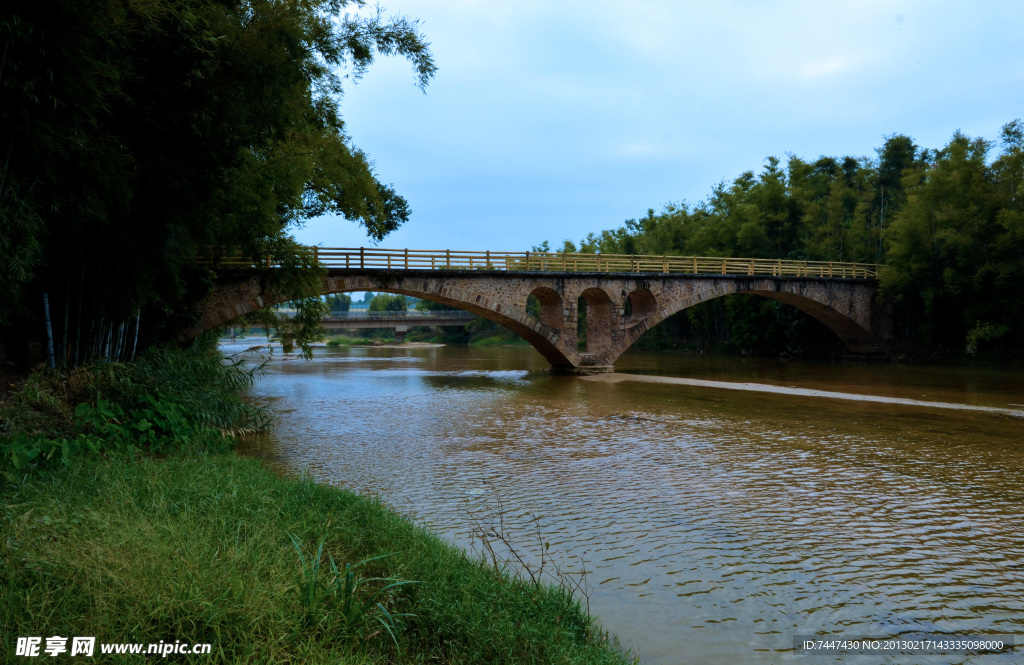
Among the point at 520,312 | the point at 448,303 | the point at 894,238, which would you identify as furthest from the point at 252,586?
the point at 894,238

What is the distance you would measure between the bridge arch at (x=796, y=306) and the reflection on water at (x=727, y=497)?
12.7m

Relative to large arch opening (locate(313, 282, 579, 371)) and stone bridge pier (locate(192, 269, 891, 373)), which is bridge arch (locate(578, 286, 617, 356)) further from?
large arch opening (locate(313, 282, 579, 371))

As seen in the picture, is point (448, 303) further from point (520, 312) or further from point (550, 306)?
point (550, 306)

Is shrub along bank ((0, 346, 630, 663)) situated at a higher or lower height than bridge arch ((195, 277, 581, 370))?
lower

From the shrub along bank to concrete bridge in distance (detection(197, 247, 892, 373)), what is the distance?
1559 cm

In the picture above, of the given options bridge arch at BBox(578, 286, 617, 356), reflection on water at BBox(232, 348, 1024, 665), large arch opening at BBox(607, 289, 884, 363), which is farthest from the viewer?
large arch opening at BBox(607, 289, 884, 363)

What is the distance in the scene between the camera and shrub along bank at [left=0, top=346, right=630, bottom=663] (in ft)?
11.7

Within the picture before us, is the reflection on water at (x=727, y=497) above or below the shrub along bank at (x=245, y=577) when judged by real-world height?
below

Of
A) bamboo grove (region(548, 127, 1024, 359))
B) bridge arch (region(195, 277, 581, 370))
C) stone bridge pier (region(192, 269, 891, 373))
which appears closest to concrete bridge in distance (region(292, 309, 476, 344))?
bamboo grove (region(548, 127, 1024, 359))

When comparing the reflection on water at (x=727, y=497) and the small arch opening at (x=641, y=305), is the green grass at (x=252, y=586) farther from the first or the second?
the small arch opening at (x=641, y=305)

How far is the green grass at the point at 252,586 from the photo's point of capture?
3547mm

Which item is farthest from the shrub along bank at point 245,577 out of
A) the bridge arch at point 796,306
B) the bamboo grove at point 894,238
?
the bamboo grove at point 894,238

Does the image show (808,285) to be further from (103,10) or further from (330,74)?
(103,10)

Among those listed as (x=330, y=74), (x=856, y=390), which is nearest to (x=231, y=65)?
(x=330, y=74)
